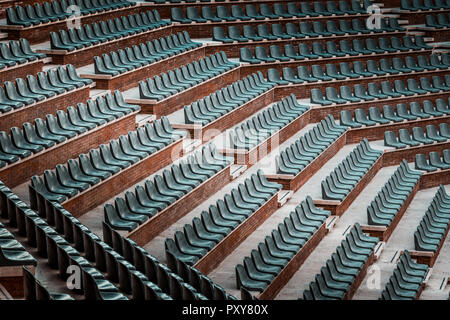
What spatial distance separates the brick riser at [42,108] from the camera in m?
8.62

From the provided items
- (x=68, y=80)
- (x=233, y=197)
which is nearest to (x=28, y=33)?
(x=68, y=80)

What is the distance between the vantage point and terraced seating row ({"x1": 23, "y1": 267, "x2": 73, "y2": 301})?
4.51 m

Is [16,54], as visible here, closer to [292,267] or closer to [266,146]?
[266,146]

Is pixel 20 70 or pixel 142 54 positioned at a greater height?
pixel 20 70

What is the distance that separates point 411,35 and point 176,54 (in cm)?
521

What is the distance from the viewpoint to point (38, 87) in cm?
939

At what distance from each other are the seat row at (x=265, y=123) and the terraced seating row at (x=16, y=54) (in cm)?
252

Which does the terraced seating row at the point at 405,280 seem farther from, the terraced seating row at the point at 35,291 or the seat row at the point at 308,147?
the terraced seating row at the point at 35,291

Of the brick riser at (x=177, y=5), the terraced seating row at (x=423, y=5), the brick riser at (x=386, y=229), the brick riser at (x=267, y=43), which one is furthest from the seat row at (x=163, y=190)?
the terraced seating row at (x=423, y=5)

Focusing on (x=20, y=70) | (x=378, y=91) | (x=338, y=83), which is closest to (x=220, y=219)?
(x=20, y=70)

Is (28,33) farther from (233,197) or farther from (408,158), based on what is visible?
(408,158)

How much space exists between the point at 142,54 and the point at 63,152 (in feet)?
11.4

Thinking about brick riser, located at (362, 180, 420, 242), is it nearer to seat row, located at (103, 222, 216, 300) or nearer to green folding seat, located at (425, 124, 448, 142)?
green folding seat, located at (425, 124, 448, 142)

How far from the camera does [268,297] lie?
25.1ft
